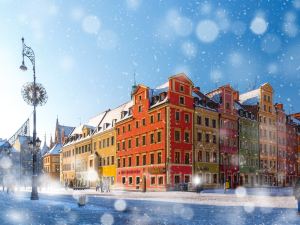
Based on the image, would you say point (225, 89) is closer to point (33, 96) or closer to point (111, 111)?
point (111, 111)

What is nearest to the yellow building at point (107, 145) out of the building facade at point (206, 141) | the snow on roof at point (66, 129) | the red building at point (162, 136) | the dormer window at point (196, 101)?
the red building at point (162, 136)

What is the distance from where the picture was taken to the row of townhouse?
153 feet

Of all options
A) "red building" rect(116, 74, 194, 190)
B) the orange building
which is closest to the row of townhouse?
"red building" rect(116, 74, 194, 190)

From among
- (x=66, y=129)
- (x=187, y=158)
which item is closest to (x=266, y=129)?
(x=187, y=158)

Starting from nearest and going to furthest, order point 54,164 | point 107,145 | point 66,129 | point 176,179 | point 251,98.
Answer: point 176,179, point 107,145, point 251,98, point 54,164, point 66,129

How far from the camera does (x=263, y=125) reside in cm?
6281

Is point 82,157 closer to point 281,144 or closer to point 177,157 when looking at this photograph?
point 177,157

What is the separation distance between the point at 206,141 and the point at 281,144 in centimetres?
2467

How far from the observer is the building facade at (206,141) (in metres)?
49.1

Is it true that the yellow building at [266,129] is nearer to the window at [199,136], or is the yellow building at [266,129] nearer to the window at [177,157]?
the window at [199,136]

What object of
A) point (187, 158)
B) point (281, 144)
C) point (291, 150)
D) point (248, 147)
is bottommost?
point (187, 158)

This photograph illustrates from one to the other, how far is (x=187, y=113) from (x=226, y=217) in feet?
110

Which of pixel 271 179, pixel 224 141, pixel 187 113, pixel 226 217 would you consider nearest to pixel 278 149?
pixel 271 179

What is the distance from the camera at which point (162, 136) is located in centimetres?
4597
